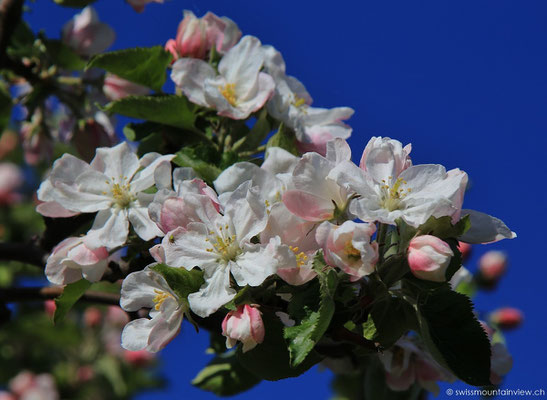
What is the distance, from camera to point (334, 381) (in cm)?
289

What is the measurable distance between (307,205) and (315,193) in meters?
0.02

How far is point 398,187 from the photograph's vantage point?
3.37 feet

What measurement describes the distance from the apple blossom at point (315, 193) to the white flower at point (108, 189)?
0.27 m

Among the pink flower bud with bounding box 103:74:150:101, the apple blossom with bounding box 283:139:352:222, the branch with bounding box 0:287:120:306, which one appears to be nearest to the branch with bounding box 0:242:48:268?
the branch with bounding box 0:287:120:306

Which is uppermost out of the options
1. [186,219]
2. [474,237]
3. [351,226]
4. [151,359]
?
[474,237]

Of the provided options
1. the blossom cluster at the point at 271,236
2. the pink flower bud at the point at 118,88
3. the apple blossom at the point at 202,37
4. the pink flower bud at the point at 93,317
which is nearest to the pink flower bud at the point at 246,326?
the blossom cluster at the point at 271,236

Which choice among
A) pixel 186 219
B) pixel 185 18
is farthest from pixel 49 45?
pixel 186 219

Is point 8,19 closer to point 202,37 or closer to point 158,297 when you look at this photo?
point 202,37

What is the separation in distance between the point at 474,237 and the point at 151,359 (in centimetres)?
356

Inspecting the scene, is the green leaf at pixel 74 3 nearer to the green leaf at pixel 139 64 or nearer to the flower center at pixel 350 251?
the green leaf at pixel 139 64

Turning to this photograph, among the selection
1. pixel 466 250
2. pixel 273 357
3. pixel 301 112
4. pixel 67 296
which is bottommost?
pixel 67 296

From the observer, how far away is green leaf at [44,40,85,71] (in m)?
1.96

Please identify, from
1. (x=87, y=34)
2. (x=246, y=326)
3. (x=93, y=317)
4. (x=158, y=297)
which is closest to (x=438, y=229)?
(x=246, y=326)

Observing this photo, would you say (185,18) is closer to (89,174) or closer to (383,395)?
(89,174)
